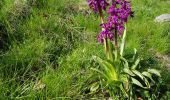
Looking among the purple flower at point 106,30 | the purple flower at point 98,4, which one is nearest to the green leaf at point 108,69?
the purple flower at point 106,30

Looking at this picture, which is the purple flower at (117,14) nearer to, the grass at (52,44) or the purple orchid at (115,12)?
the purple orchid at (115,12)

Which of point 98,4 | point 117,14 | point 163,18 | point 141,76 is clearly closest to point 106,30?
point 117,14

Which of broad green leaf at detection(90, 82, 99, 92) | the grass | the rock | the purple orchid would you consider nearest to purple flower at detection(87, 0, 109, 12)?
the purple orchid

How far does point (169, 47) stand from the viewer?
645cm

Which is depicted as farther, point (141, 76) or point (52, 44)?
point (52, 44)

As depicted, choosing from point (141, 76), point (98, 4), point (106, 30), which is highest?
point (98, 4)

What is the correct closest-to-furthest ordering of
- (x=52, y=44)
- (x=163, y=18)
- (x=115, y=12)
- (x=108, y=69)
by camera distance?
(x=115, y=12)
(x=108, y=69)
(x=52, y=44)
(x=163, y=18)

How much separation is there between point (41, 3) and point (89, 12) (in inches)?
45.2

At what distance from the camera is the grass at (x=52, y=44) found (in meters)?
4.21

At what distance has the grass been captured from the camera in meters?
4.21

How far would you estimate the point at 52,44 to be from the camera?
17.5ft

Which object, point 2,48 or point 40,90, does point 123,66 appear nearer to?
point 40,90

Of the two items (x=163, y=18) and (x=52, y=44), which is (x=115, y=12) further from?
(x=163, y=18)

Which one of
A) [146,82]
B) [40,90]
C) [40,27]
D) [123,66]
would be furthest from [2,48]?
[146,82]
